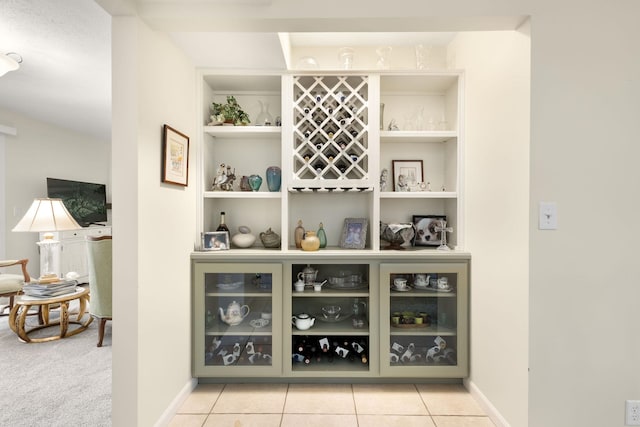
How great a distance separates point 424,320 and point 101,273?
2682mm

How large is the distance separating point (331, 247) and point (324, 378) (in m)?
0.93

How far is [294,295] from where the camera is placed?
2279mm

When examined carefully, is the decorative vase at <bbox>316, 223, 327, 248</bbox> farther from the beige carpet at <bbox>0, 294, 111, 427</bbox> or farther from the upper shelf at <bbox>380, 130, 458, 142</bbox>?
the beige carpet at <bbox>0, 294, 111, 427</bbox>

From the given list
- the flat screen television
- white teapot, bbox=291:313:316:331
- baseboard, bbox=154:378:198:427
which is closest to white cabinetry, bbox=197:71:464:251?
white teapot, bbox=291:313:316:331

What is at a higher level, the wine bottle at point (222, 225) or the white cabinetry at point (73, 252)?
the wine bottle at point (222, 225)

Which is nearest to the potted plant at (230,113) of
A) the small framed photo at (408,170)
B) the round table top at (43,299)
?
the small framed photo at (408,170)

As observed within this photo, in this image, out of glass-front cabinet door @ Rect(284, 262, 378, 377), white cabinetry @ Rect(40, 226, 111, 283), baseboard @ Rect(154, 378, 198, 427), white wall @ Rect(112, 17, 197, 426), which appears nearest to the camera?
white wall @ Rect(112, 17, 197, 426)

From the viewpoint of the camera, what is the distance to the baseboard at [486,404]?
71.4 inches

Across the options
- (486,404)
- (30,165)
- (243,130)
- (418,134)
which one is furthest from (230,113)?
(30,165)

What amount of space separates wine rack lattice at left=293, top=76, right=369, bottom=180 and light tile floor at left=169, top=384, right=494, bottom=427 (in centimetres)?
147

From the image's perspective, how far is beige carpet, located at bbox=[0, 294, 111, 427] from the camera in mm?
1942

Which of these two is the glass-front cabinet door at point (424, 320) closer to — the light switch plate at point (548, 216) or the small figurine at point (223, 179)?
the light switch plate at point (548, 216)

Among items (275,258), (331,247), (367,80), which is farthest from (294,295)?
(367,80)

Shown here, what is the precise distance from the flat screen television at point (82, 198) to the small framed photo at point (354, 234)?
14.6ft
